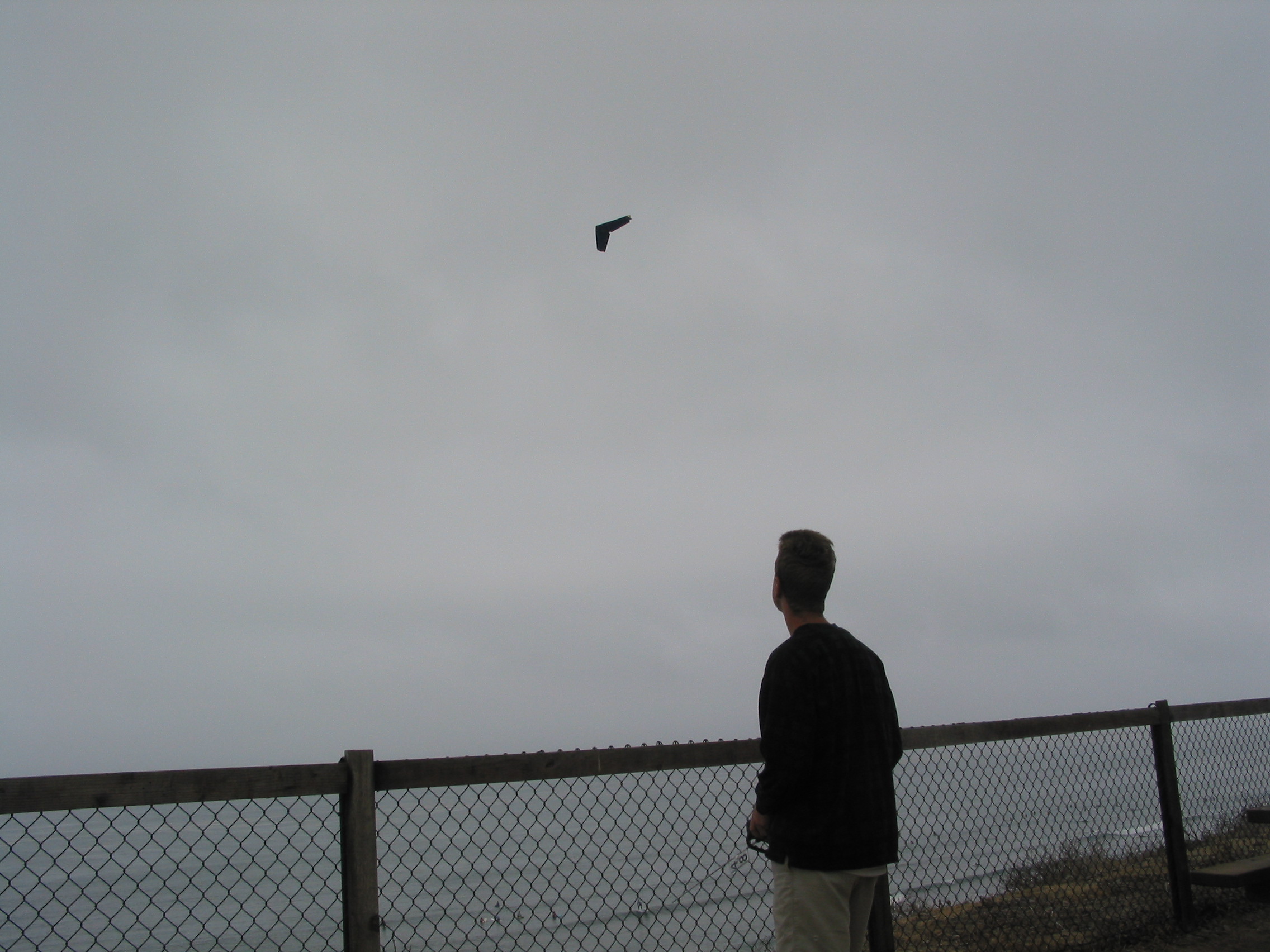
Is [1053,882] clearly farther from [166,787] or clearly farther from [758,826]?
[166,787]

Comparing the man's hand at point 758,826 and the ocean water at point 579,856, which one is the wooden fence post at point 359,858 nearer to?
the ocean water at point 579,856

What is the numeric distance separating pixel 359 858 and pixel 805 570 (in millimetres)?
1806

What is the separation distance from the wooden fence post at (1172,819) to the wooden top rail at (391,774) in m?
1.41

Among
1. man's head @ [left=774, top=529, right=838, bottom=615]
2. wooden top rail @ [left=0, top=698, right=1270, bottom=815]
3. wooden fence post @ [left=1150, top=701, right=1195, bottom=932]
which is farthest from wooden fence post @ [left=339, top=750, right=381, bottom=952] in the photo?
wooden fence post @ [left=1150, top=701, right=1195, bottom=932]

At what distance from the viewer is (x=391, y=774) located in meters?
3.19

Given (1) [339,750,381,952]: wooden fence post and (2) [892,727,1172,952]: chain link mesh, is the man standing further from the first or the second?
(1) [339,750,381,952]: wooden fence post

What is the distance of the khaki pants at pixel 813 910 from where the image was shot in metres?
2.74

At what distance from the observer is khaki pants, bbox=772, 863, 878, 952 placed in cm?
274

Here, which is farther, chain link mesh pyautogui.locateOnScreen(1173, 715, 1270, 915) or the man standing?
chain link mesh pyautogui.locateOnScreen(1173, 715, 1270, 915)

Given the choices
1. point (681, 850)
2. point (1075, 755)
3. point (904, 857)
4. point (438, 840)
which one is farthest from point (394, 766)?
point (438, 840)

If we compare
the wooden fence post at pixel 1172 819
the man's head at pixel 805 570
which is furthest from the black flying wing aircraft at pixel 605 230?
the wooden fence post at pixel 1172 819

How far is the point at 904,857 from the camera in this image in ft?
61.6

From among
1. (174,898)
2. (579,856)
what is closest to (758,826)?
(174,898)

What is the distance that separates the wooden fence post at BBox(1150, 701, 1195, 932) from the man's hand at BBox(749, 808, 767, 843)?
11.7ft
